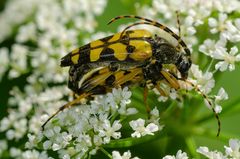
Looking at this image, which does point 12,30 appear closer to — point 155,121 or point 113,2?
point 113,2

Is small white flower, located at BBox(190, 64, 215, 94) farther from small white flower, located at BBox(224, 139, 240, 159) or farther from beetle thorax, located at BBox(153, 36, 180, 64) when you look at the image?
small white flower, located at BBox(224, 139, 240, 159)

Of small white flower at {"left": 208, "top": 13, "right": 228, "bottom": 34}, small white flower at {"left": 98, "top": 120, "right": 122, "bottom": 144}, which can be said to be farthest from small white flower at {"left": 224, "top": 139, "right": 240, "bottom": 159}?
small white flower at {"left": 208, "top": 13, "right": 228, "bottom": 34}

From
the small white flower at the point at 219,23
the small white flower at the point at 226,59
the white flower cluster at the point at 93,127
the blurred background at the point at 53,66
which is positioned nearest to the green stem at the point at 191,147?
the blurred background at the point at 53,66

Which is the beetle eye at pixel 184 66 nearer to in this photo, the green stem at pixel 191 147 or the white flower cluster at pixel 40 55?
the green stem at pixel 191 147

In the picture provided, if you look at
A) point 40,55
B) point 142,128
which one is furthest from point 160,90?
point 40,55

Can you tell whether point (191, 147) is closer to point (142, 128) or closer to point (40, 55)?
point (142, 128)

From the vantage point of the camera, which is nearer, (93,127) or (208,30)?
(93,127)
